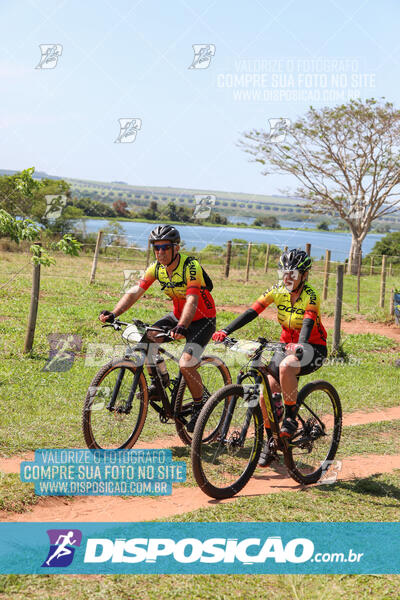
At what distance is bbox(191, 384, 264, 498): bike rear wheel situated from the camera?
17.2ft

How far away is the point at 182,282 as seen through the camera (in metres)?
6.26

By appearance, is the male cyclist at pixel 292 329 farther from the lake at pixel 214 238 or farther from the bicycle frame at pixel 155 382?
the lake at pixel 214 238

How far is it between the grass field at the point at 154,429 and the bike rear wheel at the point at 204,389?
0.30 m

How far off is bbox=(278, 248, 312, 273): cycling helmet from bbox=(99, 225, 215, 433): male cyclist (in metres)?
0.91

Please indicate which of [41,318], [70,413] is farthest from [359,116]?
[70,413]

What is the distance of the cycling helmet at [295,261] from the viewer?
570 cm

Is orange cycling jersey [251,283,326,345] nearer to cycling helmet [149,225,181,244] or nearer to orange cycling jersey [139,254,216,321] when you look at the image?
orange cycling jersey [139,254,216,321]

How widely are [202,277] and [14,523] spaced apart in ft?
9.49

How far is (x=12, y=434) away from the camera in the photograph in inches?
256

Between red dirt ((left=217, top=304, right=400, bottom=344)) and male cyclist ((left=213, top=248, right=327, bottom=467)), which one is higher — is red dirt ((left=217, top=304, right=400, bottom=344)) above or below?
below

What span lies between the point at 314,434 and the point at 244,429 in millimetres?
995

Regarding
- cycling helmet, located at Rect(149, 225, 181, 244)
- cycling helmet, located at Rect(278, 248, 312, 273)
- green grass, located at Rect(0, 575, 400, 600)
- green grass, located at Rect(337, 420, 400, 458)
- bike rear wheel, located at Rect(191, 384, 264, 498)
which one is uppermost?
cycling helmet, located at Rect(149, 225, 181, 244)

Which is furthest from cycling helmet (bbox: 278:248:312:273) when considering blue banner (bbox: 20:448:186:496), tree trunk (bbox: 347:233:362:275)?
tree trunk (bbox: 347:233:362:275)

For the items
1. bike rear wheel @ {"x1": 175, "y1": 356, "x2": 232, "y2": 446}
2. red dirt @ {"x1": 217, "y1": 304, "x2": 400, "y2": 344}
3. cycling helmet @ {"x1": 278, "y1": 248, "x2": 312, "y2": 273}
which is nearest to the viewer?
cycling helmet @ {"x1": 278, "y1": 248, "x2": 312, "y2": 273}
